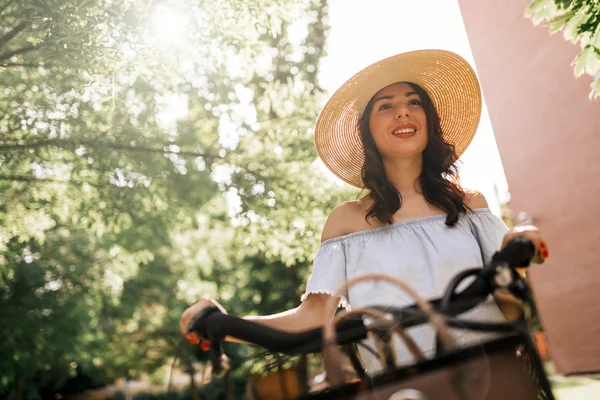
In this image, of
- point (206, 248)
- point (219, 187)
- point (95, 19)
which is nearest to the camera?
point (95, 19)

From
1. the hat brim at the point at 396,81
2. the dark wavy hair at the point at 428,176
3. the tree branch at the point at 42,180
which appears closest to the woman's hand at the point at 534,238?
the dark wavy hair at the point at 428,176

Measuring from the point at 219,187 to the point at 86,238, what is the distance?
684 centimetres

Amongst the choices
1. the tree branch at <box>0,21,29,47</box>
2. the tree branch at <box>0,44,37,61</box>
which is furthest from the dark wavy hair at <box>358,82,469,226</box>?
the tree branch at <box>0,44,37,61</box>

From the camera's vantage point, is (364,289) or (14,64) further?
(14,64)

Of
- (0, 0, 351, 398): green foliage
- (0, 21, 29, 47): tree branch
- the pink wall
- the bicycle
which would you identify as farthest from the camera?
the pink wall

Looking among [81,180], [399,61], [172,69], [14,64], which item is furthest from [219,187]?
[399,61]

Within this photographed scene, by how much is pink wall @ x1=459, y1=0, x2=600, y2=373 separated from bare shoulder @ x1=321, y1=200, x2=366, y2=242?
22.1 feet

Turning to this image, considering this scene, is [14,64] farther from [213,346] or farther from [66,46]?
[213,346]

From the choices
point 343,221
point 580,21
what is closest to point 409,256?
point 343,221

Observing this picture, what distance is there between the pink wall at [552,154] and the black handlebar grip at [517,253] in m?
7.34

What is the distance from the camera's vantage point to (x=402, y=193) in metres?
2.35

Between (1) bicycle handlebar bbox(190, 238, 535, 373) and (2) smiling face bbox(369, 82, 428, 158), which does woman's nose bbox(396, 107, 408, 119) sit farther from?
(1) bicycle handlebar bbox(190, 238, 535, 373)

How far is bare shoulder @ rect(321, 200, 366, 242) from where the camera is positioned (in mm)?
2219

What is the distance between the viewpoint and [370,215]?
221 centimetres
